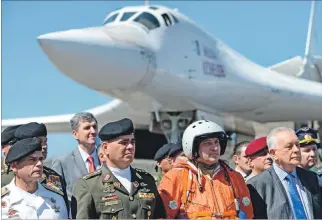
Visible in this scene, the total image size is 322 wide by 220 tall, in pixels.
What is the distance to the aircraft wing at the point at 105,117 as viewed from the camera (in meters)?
18.9

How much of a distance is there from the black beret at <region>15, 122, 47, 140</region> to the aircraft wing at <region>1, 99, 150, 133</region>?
14.1 m

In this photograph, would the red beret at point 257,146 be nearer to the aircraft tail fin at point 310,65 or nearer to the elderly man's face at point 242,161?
the elderly man's face at point 242,161

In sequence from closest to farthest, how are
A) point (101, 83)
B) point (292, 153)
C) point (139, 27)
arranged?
point (292, 153), point (101, 83), point (139, 27)

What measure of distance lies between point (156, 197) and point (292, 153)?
3.63 ft

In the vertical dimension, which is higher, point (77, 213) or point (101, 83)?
point (101, 83)

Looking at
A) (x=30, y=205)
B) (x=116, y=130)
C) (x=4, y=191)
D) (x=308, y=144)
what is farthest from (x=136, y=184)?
(x=308, y=144)

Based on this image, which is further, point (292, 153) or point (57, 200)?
point (292, 153)

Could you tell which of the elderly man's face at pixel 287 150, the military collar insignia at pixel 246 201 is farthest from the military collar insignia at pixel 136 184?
the elderly man's face at pixel 287 150

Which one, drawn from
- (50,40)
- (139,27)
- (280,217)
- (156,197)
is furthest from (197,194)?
(139,27)

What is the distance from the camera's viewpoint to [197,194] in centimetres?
350

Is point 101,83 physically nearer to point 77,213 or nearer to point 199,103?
point 199,103

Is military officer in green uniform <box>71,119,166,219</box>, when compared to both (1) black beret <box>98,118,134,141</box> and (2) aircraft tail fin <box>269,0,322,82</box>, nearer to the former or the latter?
(1) black beret <box>98,118,134,141</box>

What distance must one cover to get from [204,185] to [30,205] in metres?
1.12

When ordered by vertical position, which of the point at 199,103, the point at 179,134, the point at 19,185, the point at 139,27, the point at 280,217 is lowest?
the point at 280,217
